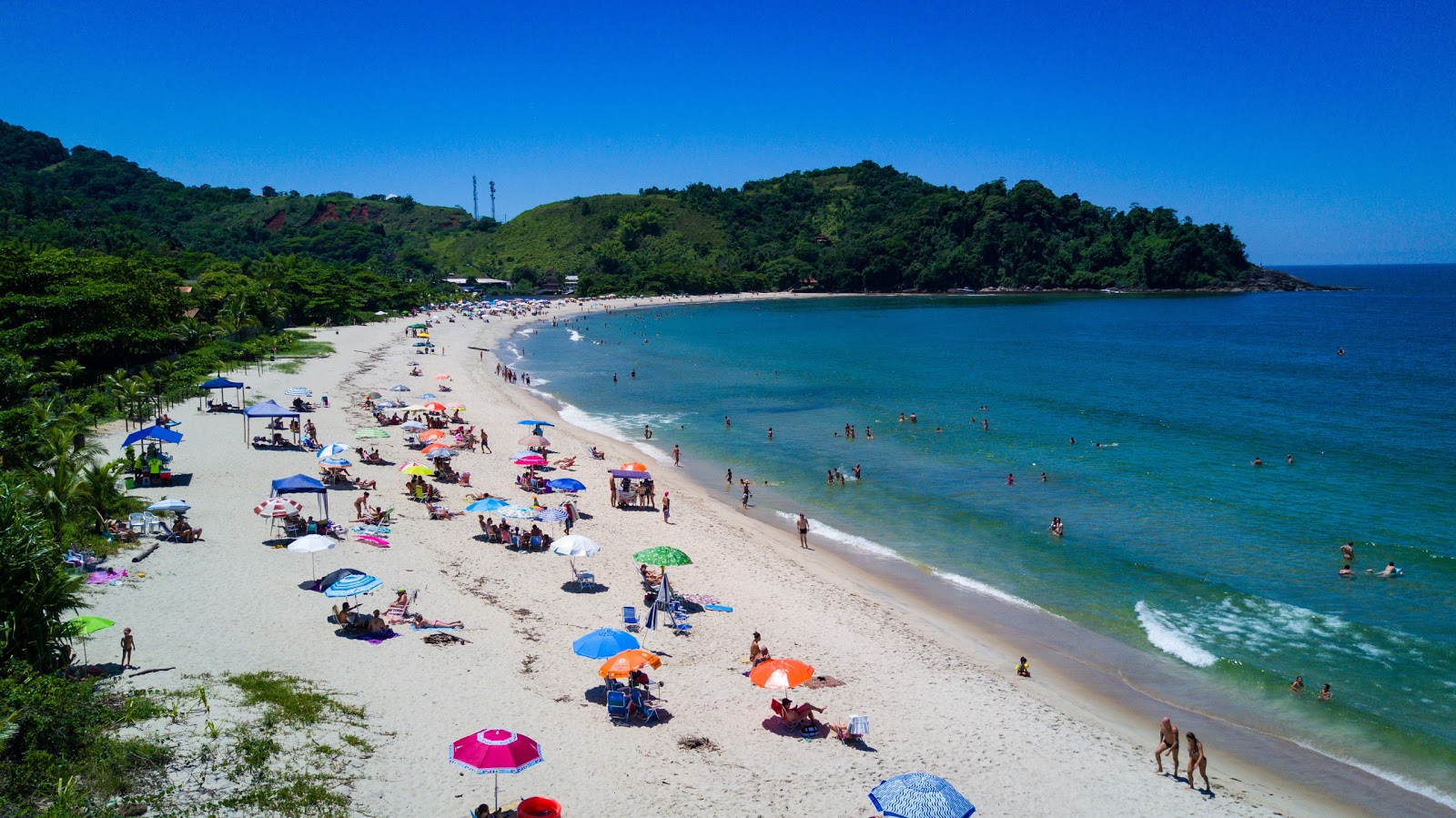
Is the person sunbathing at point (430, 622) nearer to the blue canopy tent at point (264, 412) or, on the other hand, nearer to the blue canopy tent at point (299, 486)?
the blue canopy tent at point (299, 486)

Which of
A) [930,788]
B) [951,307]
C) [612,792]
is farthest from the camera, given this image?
[951,307]

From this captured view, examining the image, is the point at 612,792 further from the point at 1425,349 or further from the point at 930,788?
the point at 1425,349

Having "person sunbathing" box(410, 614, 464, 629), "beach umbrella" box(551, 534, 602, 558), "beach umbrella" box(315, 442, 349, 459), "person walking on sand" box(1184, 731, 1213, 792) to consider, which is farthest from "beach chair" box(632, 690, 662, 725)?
"beach umbrella" box(315, 442, 349, 459)

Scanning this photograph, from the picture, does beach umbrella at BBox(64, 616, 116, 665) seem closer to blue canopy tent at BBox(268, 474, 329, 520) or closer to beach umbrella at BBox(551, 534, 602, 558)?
blue canopy tent at BBox(268, 474, 329, 520)

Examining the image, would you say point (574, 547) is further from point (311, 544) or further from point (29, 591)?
point (29, 591)

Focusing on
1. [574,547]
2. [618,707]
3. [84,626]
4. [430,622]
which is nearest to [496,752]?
[618,707]

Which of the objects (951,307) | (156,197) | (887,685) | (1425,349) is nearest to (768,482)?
(887,685)

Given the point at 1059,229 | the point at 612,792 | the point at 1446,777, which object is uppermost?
the point at 1059,229
